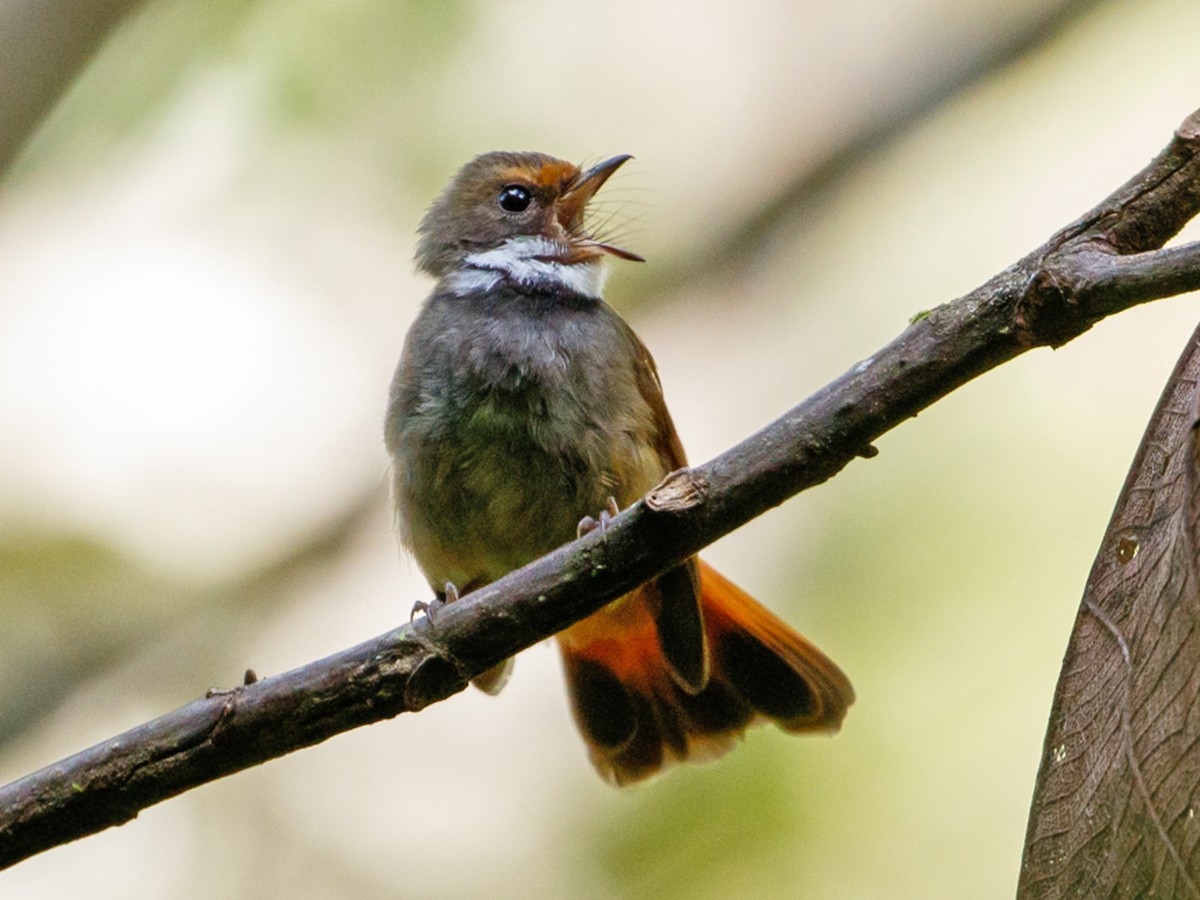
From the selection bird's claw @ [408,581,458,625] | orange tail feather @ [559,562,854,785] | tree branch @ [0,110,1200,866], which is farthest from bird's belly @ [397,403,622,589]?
tree branch @ [0,110,1200,866]

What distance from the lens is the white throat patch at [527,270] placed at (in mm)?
4746

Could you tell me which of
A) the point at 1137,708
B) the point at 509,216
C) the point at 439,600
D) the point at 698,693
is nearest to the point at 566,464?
the point at 439,600

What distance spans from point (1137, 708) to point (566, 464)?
2133 mm

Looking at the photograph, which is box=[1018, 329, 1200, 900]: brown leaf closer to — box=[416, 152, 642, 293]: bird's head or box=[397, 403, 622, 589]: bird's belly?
box=[397, 403, 622, 589]: bird's belly

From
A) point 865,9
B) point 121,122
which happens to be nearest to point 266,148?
point 121,122

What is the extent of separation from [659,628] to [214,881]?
9.58ft

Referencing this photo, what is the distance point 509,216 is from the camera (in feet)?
16.9

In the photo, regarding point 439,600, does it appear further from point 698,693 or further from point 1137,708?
point 1137,708

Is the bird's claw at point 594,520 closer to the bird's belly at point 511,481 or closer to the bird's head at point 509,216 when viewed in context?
the bird's belly at point 511,481

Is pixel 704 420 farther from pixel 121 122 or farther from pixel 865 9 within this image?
pixel 121 122

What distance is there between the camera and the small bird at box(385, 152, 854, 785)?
13.5 feet

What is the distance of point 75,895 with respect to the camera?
5734 millimetres

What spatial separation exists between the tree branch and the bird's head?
7.50ft

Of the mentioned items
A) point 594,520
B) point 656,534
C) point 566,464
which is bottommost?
point 656,534
